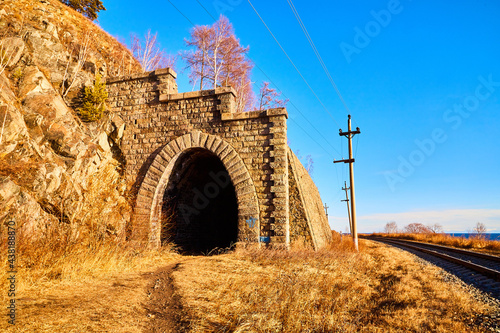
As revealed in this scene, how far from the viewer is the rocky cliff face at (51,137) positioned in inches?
292

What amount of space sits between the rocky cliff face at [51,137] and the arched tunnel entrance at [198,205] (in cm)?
179

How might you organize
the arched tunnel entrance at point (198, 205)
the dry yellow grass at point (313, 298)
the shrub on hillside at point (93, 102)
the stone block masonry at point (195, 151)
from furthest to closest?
1. the arched tunnel entrance at point (198, 205)
2. the shrub on hillside at point (93, 102)
3. the stone block masonry at point (195, 151)
4. the dry yellow grass at point (313, 298)

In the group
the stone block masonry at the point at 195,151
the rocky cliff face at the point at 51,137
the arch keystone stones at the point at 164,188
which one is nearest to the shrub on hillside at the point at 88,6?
the rocky cliff face at the point at 51,137

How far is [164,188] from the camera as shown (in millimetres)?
11008

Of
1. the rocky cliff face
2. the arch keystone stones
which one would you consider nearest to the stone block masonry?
the arch keystone stones

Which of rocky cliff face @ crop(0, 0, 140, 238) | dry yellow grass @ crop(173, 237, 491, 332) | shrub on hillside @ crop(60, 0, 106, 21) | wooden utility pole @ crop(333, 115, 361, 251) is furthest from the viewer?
shrub on hillside @ crop(60, 0, 106, 21)

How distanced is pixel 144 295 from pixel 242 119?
6.88m

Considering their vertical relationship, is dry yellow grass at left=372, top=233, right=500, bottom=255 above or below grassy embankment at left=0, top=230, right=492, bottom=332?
above

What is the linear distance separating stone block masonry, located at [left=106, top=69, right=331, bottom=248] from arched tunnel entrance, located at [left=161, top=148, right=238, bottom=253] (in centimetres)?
7

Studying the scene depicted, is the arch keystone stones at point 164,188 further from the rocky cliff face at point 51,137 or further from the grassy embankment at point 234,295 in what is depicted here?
the grassy embankment at point 234,295

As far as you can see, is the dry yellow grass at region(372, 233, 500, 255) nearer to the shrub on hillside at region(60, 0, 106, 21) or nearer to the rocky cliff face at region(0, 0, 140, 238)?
the rocky cliff face at region(0, 0, 140, 238)

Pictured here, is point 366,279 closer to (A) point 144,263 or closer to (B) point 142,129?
(A) point 144,263

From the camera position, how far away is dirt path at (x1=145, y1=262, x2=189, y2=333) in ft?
13.0

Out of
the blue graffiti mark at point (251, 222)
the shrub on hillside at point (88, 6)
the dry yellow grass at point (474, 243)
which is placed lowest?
the dry yellow grass at point (474, 243)
